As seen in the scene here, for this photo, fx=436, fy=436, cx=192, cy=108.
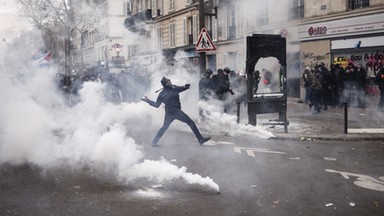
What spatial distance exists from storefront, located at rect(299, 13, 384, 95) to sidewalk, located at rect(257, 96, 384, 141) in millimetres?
1927

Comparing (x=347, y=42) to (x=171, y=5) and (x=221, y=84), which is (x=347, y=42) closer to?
(x=221, y=84)

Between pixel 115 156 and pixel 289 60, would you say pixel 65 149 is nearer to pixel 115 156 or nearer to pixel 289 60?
pixel 115 156

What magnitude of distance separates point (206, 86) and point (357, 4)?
7.95 meters

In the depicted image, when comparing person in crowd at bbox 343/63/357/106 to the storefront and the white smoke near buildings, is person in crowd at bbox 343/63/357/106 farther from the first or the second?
the white smoke near buildings

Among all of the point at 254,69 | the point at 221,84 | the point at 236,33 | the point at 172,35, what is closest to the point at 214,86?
the point at 221,84

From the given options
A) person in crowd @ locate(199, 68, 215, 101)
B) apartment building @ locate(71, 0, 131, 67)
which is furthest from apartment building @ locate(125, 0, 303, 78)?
person in crowd @ locate(199, 68, 215, 101)

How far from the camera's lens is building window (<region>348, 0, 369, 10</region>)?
661 inches

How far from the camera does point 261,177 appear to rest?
6.44 meters

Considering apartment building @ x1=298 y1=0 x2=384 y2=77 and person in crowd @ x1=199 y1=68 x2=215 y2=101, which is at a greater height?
apartment building @ x1=298 y1=0 x2=384 y2=77

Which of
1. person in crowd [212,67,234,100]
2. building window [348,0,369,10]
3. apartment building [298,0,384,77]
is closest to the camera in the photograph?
person in crowd [212,67,234,100]

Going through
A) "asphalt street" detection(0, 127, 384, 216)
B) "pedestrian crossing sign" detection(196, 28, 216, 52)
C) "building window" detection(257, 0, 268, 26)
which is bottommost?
"asphalt street" detection(0, 127, 384, 216)

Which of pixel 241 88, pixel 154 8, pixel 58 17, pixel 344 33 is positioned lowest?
pixel 241 88

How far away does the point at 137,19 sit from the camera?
60.2 feet

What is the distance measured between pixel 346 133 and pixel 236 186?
5.39 m
